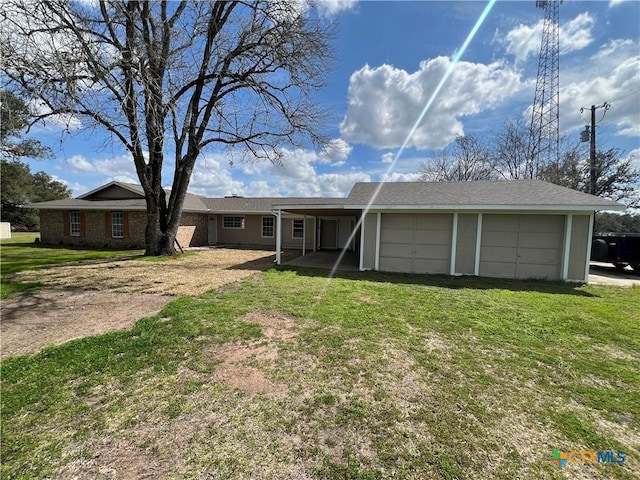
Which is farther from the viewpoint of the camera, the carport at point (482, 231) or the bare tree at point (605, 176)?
the bare tree at point (605, 176)

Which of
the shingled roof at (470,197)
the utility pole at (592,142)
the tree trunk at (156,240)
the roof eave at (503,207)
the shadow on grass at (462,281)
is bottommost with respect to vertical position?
the shadow on grass at (462,281)

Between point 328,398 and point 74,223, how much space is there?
849 inches

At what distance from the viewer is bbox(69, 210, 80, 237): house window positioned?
17766 mm

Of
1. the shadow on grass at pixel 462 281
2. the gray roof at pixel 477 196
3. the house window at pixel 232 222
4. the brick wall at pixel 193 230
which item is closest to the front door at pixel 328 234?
the house window at pixel 232 222

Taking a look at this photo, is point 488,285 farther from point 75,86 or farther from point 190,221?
point 190,221

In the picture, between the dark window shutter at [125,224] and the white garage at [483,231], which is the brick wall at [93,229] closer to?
the dark window shutter at [125,224]

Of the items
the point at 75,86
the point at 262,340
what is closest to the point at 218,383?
the point at 262,340

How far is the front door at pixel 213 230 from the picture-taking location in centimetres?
1994

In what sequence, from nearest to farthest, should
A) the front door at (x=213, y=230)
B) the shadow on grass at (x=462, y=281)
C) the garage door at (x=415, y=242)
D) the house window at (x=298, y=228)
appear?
the shadow on grass at (x=462, y=281) → the garage door at (x=415, y=242) → the house window at (x=298, y=228) → the front door at (x=213, y=230)

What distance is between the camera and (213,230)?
20.2 metres

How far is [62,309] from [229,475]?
601 centimetres

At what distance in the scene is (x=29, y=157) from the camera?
67.4ft

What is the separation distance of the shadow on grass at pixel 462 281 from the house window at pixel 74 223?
1555 centimetres

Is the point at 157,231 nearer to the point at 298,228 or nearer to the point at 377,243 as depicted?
the point at 298,228
